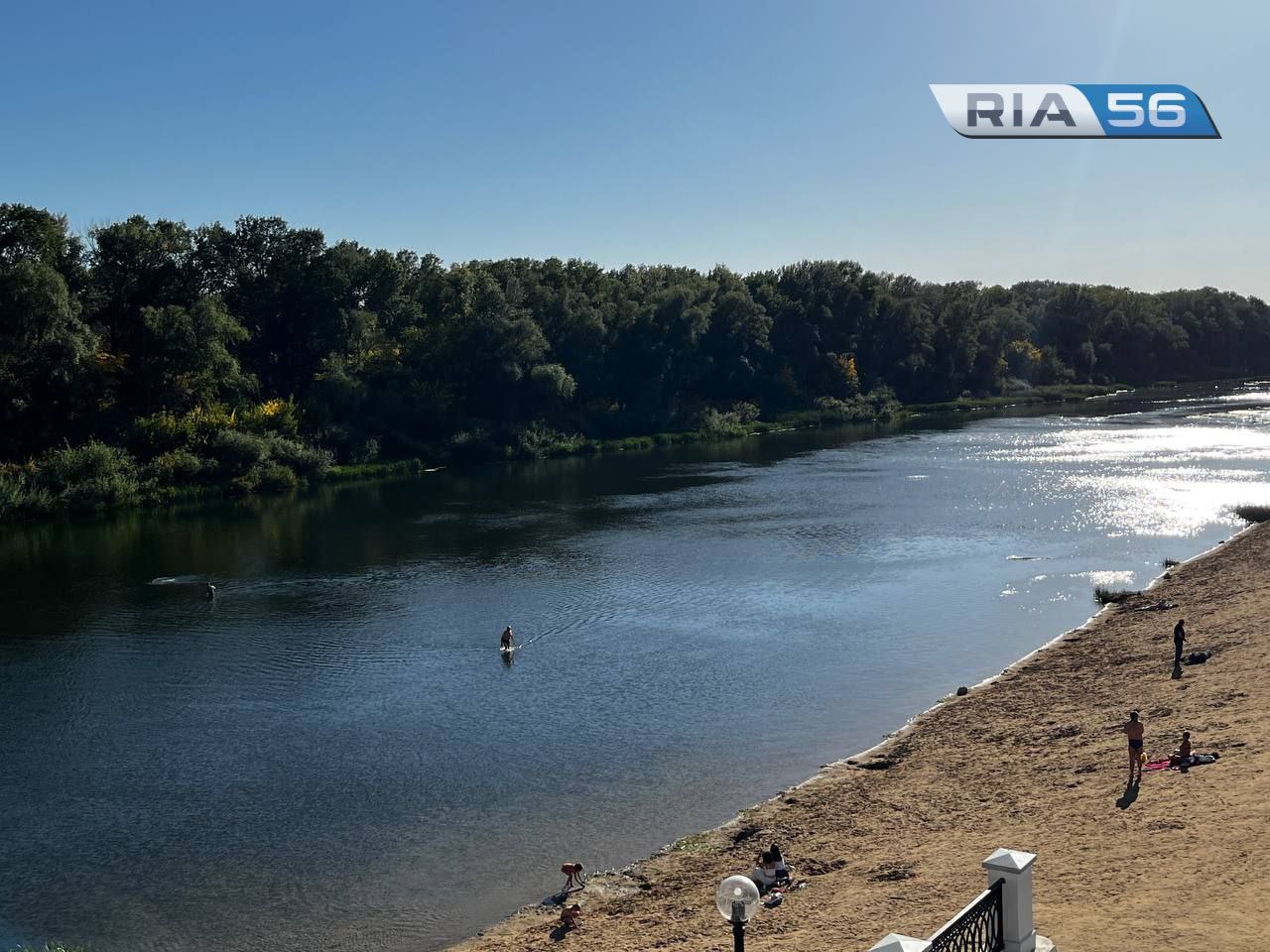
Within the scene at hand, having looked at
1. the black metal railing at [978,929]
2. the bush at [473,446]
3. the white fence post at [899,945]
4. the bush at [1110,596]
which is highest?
the bush at [473,446]

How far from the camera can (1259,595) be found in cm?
3741

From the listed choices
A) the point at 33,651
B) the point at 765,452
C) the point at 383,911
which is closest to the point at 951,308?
the point at 765,452

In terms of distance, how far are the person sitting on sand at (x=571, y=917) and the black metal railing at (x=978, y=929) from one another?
325 inches

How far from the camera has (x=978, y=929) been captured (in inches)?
494

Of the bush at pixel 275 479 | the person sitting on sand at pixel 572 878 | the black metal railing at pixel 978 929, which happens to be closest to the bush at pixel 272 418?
the bush at pixel 275 479

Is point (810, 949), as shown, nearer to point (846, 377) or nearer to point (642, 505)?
point (642, 505)

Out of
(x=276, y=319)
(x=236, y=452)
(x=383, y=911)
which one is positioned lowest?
(x=383, y=911)

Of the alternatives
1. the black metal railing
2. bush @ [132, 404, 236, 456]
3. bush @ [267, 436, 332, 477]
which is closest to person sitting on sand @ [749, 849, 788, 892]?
the black metal railing

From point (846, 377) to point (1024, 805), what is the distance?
435 feet

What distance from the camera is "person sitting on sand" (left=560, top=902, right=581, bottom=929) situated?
19.1 metres

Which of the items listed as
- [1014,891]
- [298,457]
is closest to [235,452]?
[298,457]

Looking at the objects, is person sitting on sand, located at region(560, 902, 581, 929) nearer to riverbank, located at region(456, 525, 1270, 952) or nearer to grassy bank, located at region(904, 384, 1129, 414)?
riverbank, located at region(456, 525, 1270, 952)

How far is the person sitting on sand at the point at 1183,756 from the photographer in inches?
889

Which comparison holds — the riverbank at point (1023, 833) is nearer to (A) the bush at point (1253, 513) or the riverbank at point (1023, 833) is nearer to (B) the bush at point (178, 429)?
(A) the bush at point (1253, 513)
